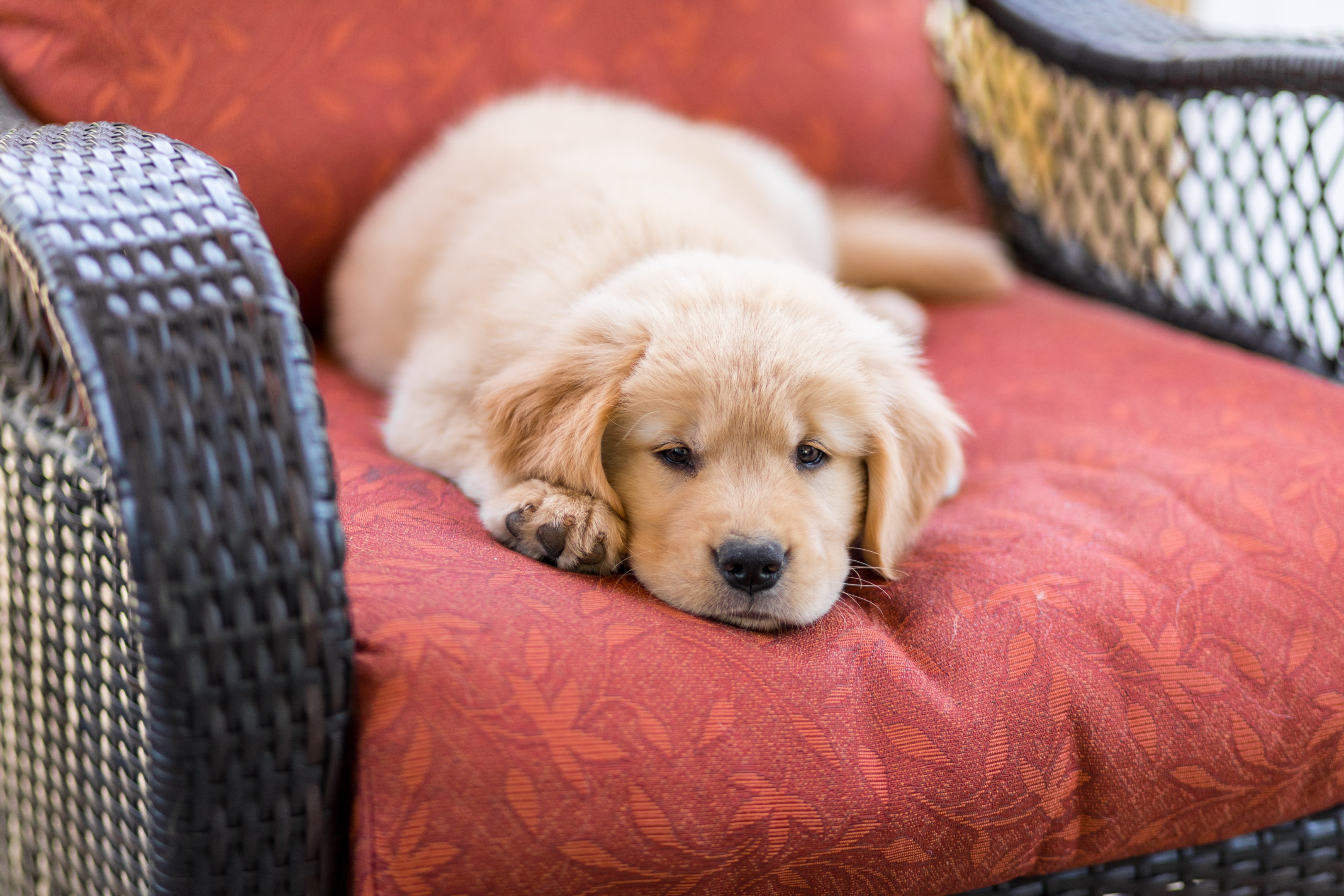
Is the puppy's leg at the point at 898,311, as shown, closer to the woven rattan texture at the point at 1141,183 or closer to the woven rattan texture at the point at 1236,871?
the woven rattan texture at the point at 1141,183

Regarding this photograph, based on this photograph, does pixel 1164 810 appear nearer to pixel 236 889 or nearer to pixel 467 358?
pixel 236 889

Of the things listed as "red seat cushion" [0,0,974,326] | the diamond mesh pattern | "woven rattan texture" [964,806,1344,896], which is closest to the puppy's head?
"woven rattan texture" [964,806,1344,896]

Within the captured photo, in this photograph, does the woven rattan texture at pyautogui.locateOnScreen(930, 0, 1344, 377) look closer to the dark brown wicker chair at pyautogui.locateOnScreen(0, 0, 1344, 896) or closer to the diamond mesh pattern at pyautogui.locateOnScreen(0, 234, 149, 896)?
the dark brown wicker chair at pyautogui.locateOnScreen(0, 0, 1344, 896)

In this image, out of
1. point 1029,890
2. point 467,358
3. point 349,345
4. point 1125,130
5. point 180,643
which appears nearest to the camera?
point 180,643

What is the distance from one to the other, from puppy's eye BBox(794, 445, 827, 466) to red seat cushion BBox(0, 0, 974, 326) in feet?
3.83

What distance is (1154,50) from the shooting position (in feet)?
7.16

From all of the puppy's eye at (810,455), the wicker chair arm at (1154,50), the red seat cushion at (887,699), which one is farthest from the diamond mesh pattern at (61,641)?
the wicker chair arm at (1154,50)

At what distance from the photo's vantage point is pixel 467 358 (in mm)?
1675

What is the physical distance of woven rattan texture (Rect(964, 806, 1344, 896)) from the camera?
4.09ft

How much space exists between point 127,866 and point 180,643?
14.2 inches

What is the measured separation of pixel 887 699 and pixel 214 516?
0.74m

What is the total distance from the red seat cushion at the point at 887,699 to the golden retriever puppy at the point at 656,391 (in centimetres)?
8

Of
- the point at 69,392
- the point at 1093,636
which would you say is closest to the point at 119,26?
the point at 69,392

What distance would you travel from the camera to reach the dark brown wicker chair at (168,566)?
2.97 ft
